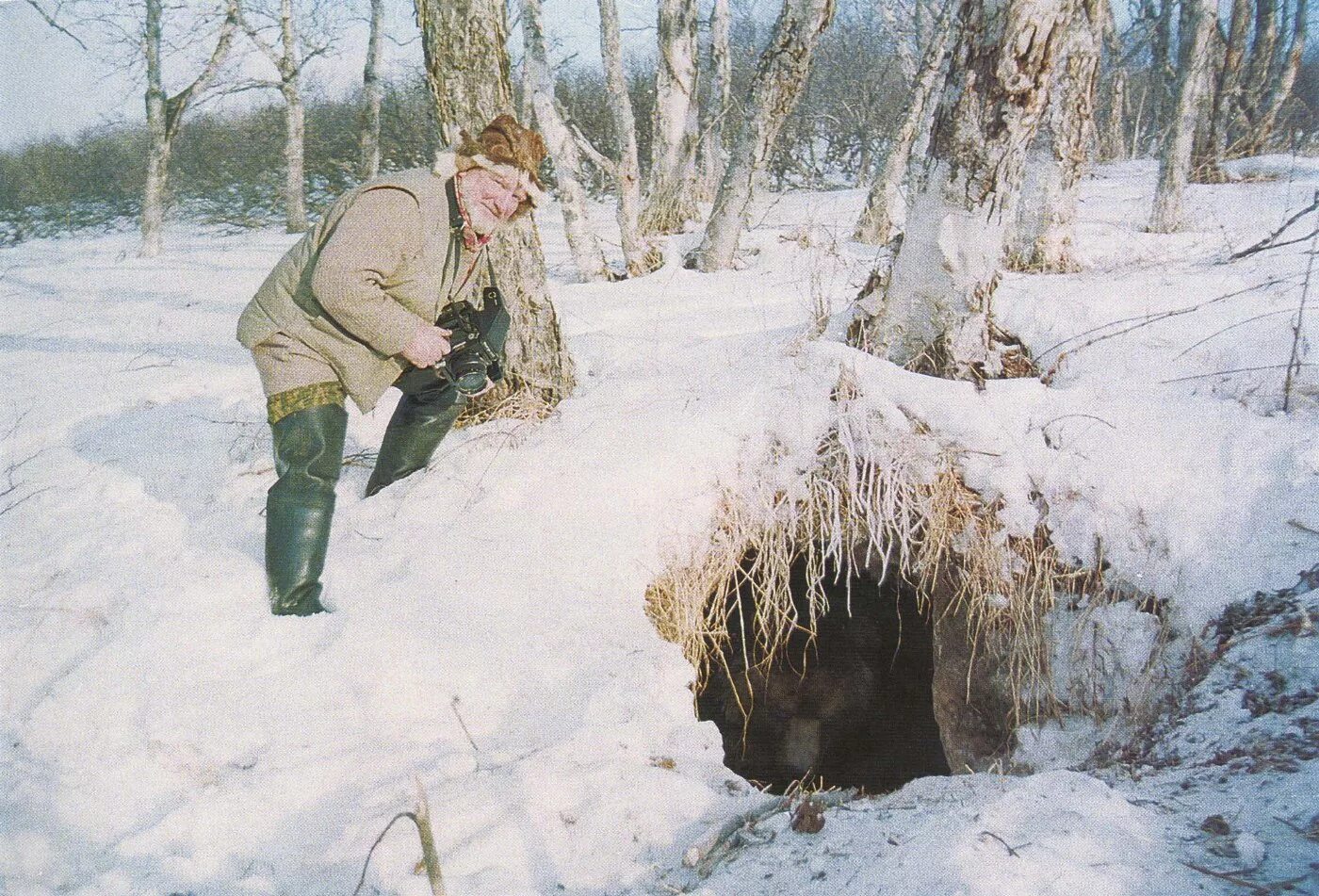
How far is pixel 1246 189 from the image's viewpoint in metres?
7.69

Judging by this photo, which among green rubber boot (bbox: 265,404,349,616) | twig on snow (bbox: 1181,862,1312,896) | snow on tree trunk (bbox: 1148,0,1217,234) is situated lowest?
twig on snow (bbox: 1181,862,1312,896)

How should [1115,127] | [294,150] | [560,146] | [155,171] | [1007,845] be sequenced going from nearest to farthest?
[1007,845], [560,146], [155,171], [294,150], [1115,127]

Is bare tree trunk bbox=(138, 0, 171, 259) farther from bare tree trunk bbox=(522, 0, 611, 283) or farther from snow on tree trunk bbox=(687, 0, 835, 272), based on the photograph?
snow on tree trunk bbox=(687, 0, 835, 272)

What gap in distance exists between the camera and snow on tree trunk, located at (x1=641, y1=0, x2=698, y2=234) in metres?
6.54

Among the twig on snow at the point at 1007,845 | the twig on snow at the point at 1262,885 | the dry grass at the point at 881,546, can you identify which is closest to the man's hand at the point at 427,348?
the dry grass at the point at 881,546

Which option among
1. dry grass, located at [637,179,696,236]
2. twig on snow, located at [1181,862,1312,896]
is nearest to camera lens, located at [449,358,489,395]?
twig on snow, located at [1181,862,1312,896]

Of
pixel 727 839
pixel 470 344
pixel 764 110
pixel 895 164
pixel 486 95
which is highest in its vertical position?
pixel 764 110

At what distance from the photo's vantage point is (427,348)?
241cm

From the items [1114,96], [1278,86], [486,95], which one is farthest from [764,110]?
[1114,96]

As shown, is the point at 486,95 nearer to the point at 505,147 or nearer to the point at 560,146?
the point at 505,147

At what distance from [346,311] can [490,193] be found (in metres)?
0.55

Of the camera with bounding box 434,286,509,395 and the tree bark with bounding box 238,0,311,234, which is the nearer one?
the camera with bounding box 434,286,509,395

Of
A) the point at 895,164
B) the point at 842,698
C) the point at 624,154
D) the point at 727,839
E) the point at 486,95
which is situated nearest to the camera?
the point at 727,839

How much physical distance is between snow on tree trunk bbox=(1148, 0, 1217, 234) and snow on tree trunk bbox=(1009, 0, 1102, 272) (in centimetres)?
127
